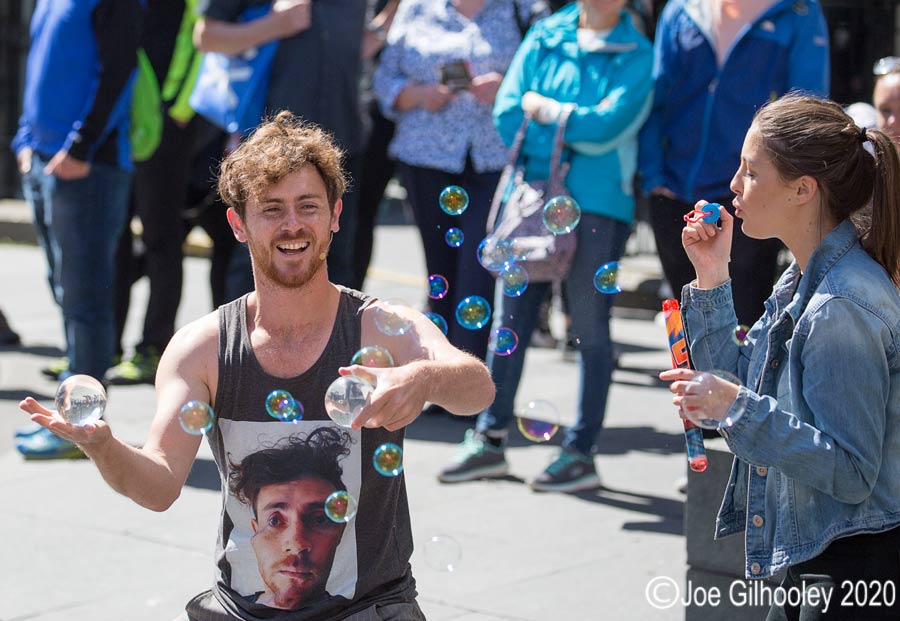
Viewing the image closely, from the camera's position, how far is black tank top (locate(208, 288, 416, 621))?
284 centimetres

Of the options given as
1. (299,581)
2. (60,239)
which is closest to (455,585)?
(299,581)

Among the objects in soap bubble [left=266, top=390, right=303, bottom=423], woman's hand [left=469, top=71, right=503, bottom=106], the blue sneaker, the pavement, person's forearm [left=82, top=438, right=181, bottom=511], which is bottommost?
the blue sneaker

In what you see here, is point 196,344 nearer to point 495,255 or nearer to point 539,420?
point 539,420

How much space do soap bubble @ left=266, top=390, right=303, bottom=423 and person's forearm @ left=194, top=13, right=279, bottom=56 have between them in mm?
3298

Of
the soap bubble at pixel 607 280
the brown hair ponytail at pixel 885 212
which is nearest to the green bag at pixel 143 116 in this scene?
the soap bubble at pixel 607 280

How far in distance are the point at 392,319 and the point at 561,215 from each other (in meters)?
1.70

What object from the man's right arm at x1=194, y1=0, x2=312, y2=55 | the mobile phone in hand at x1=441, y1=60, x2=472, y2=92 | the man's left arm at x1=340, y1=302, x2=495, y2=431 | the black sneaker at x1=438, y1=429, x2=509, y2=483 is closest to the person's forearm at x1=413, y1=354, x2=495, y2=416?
the man's left arm at x1=340, y1=302, x2=495, y2=431

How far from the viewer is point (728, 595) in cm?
368

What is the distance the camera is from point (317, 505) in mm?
2879

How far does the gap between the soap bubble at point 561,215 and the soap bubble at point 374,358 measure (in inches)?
67.9

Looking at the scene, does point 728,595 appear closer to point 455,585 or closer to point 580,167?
point 455,585

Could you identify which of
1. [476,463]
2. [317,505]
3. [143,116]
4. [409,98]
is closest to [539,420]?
[476,463]

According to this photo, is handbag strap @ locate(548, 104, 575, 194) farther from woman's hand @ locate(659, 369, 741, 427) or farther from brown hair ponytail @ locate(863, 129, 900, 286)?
woman's hand @ locate(659, 369, 741, 427)

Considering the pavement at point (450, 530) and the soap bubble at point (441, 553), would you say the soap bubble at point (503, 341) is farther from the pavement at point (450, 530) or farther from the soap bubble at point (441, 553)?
the soap bubble at point (441, 553)
